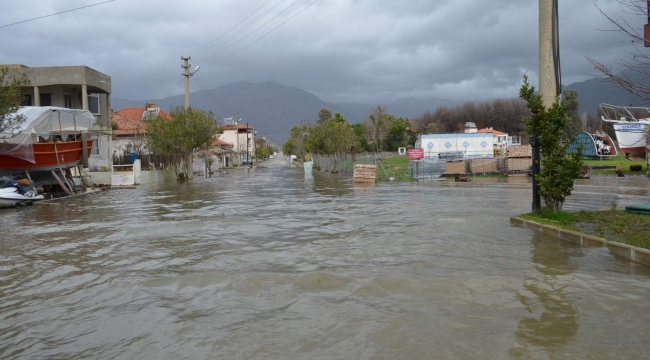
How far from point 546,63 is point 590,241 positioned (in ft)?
18.2

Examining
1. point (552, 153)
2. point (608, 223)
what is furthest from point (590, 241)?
point (552, 153)

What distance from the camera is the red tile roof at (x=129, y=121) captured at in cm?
5172

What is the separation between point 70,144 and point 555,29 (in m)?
22.5

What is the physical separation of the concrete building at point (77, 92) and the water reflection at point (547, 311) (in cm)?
3045

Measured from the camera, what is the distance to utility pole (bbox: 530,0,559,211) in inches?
518

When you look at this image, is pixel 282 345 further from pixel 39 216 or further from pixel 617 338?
pixel 39 216

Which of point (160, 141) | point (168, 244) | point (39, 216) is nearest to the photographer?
point (168, 244)

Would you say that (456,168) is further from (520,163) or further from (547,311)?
(547,311)

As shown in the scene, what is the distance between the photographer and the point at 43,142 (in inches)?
935

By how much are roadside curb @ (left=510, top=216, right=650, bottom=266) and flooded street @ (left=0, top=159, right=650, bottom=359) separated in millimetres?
247

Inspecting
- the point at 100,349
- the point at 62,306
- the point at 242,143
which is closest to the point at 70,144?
the point at 62,306

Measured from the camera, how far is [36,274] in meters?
8.34

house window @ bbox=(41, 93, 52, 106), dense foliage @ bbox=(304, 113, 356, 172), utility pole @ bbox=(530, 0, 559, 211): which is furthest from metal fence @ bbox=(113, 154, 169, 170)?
utility pole @ bbox=(530, 0, 559, 211)

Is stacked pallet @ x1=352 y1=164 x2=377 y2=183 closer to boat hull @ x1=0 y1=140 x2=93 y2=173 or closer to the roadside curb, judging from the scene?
boat hull @ x1=0 y1=140 x2=93 y2=173
